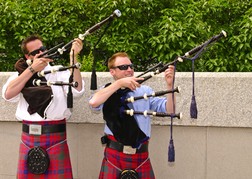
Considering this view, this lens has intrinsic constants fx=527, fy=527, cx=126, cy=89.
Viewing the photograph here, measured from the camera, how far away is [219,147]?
4.99 metres

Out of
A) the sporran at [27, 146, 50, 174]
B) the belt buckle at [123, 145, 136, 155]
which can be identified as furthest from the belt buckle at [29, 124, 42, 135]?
the belt buckle at [123, 145, 136, 155]

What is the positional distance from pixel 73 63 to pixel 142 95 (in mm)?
640

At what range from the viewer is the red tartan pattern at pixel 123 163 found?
4387 mm

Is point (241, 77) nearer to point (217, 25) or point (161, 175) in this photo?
point (161, 175)

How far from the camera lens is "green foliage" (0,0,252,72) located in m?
6.15

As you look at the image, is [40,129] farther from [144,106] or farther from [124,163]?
[144,106]

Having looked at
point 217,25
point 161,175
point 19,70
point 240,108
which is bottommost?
point 161,175

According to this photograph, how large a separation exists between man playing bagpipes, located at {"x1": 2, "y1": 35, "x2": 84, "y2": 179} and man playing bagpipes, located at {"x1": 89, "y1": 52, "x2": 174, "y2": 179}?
34cm

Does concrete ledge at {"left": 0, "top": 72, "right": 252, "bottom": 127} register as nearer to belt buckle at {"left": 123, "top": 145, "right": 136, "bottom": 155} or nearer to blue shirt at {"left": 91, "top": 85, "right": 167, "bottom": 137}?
blue shirt at {"left": 91, "top": 85, "right": 167, "bottom": 137}

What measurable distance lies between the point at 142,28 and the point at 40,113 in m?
2.33

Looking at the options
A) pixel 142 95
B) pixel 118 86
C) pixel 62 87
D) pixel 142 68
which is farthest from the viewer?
pixel 142 68

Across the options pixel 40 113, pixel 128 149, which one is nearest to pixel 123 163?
pixel 128 149

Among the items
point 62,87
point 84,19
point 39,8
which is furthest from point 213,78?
point 39,8

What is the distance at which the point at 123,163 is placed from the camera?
4.39m
